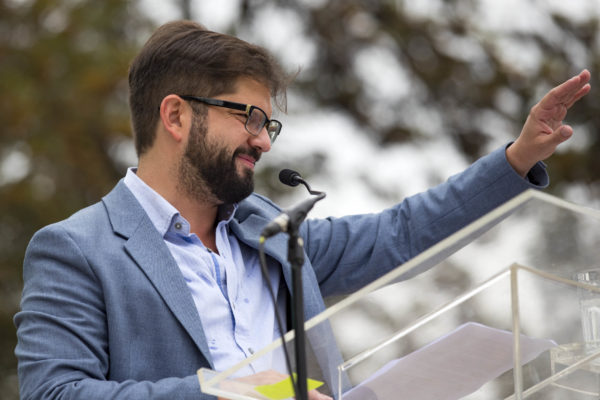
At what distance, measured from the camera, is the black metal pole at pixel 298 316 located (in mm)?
1348

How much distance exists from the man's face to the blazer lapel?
0.63 ft

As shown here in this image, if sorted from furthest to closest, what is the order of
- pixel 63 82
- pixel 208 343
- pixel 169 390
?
1. pixel 63 82
2. pixel 208 343
3. pixel 169 390

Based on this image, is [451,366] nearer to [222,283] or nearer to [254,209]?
[222,283]

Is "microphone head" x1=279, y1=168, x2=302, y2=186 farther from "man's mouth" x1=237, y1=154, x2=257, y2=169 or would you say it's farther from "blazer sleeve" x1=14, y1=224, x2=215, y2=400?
"blazer sleeve" x1=14, y1=224, x2=215, y2=400

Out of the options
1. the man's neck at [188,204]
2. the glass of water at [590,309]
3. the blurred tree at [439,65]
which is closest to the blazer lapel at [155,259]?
the man's neck at [188,204]

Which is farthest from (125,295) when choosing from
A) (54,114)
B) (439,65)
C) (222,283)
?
(439,65)

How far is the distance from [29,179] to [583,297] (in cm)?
502

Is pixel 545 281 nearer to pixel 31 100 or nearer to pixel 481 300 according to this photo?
pixel 481 300

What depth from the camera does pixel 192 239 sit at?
2.14m

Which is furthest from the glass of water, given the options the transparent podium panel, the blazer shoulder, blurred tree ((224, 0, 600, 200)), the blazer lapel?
blurred tree ((224, 0, 600, 200))

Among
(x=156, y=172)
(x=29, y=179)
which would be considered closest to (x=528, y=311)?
(x=156, y=172)

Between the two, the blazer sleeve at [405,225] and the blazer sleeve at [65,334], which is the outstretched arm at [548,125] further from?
the blazer sleeve at [65,334]

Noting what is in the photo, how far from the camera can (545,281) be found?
139cm

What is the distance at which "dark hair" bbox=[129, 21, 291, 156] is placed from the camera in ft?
7.31
